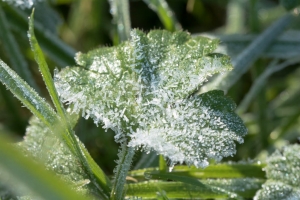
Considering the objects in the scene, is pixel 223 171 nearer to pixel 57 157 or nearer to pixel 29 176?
pixel 57 157

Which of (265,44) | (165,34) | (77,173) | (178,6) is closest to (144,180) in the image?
(77,173)

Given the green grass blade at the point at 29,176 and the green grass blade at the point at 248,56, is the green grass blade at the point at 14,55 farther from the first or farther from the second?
the green grass blade at the point at 29,176

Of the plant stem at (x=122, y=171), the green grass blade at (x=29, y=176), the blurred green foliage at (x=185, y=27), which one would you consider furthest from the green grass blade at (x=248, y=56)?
the green grass blade at (x=29, y=176)

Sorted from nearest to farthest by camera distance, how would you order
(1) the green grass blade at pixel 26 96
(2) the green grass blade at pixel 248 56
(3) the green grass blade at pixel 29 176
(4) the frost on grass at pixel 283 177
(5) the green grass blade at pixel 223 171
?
(3) the green grass blade at pixel 29 176
(1) the green grass blade at pixel 26 96
(4) the frost on grass at pixel 283 177
(5) the green grass blade at pixel 223 171
(2) the green grass blade at pixel 248 56

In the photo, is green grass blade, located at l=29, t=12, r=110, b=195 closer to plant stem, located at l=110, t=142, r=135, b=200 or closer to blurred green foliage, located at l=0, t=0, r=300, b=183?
plant stem, located at l=110, t=142, r=135, b=200

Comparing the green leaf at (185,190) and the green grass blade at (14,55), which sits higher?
the green grass blade at (14,55)

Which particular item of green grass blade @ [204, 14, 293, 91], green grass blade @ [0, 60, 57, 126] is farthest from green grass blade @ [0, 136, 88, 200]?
green grass blade @ [204, 14, 293, 91]
